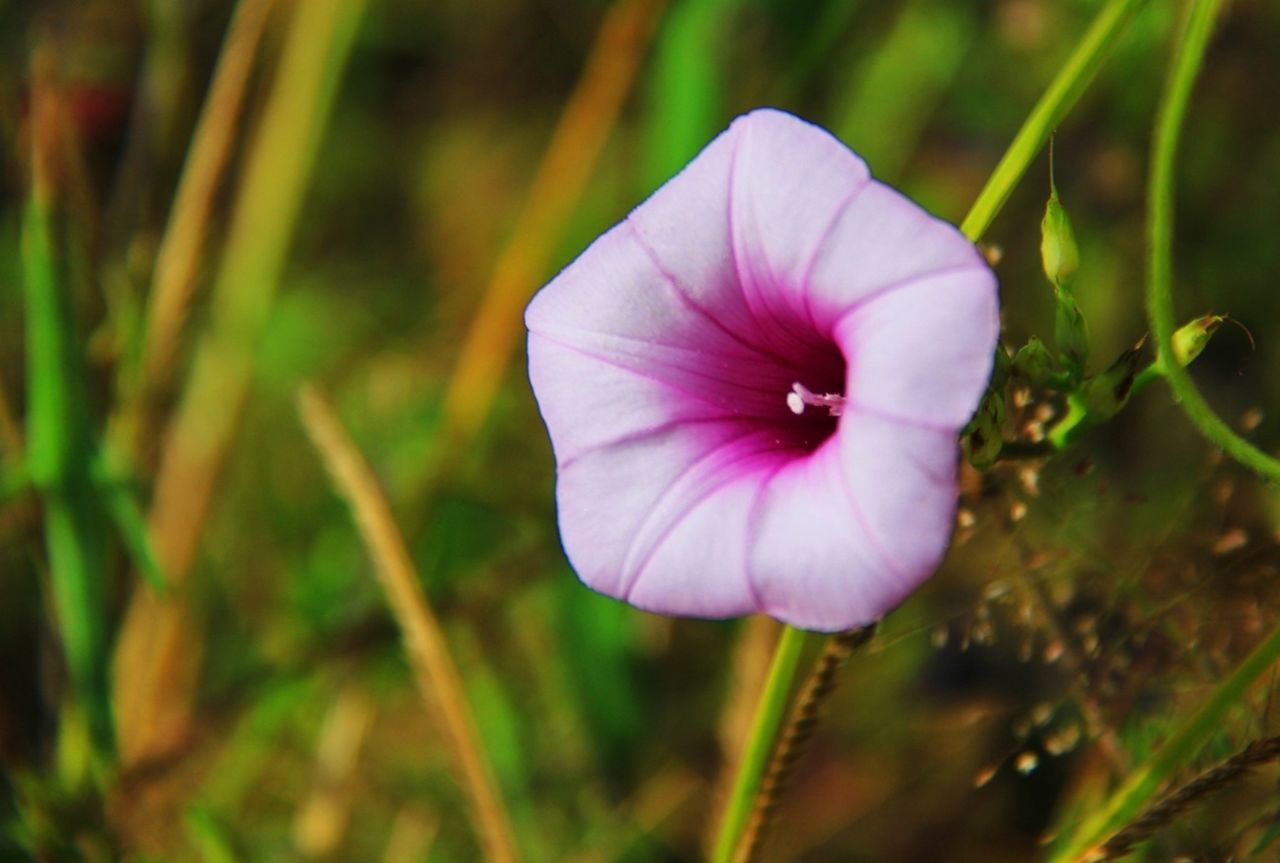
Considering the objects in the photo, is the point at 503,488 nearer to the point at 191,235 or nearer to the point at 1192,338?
the point at 191,235

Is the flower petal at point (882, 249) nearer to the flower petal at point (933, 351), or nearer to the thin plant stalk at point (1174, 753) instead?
the flower petal at point (933, 351)

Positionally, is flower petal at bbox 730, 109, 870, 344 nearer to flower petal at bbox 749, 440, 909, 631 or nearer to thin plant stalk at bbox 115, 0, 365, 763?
flower petal at bbox 749, 440, 909, 631

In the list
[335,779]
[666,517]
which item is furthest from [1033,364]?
[335,779]

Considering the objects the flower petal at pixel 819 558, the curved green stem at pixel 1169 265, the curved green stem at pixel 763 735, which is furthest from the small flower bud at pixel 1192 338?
the curved green stem at pixel 763 735

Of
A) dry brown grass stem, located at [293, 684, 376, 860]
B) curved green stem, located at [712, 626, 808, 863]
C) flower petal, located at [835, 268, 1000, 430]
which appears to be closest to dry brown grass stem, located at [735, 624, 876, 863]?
curved green stem, located at [712, 626, 808, 863]

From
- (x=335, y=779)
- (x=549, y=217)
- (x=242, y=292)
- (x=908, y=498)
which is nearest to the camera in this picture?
(x=908, y=498)

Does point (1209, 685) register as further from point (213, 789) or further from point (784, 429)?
point (213, 789)
